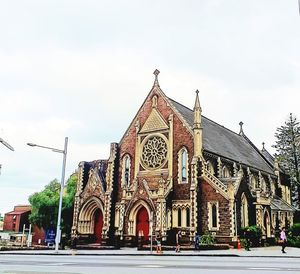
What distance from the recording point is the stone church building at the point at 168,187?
34312mm

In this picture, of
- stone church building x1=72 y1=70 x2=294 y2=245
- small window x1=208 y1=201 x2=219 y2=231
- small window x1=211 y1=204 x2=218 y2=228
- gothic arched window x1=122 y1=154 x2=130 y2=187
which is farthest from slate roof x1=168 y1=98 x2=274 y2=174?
gothic arched window x1=122 y1=154 x2=130 y2=187

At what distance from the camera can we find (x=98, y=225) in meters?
41.3

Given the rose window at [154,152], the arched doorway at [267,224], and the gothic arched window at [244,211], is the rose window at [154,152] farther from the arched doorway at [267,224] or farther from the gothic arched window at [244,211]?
the arched doorway at [267,224]

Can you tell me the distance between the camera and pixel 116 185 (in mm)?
40625

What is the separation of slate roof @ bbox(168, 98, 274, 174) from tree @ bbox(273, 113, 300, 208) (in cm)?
606

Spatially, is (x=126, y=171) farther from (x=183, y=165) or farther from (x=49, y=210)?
(x=49, y=210)

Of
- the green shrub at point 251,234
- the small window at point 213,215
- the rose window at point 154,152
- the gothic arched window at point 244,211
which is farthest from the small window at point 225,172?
the green shrub at point 251,234

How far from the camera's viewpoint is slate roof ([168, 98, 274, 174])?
40562 mm

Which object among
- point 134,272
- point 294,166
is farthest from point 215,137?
point 134,272

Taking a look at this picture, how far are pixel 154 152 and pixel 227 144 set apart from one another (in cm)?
1119

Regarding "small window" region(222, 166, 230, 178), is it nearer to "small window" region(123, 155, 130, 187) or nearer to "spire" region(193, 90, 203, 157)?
"spire" region(193, 90, 203, 157)

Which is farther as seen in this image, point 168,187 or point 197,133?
point 197,133

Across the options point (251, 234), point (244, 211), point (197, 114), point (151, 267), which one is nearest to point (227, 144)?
point (197, 114)

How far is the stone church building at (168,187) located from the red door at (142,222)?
0.09 m
